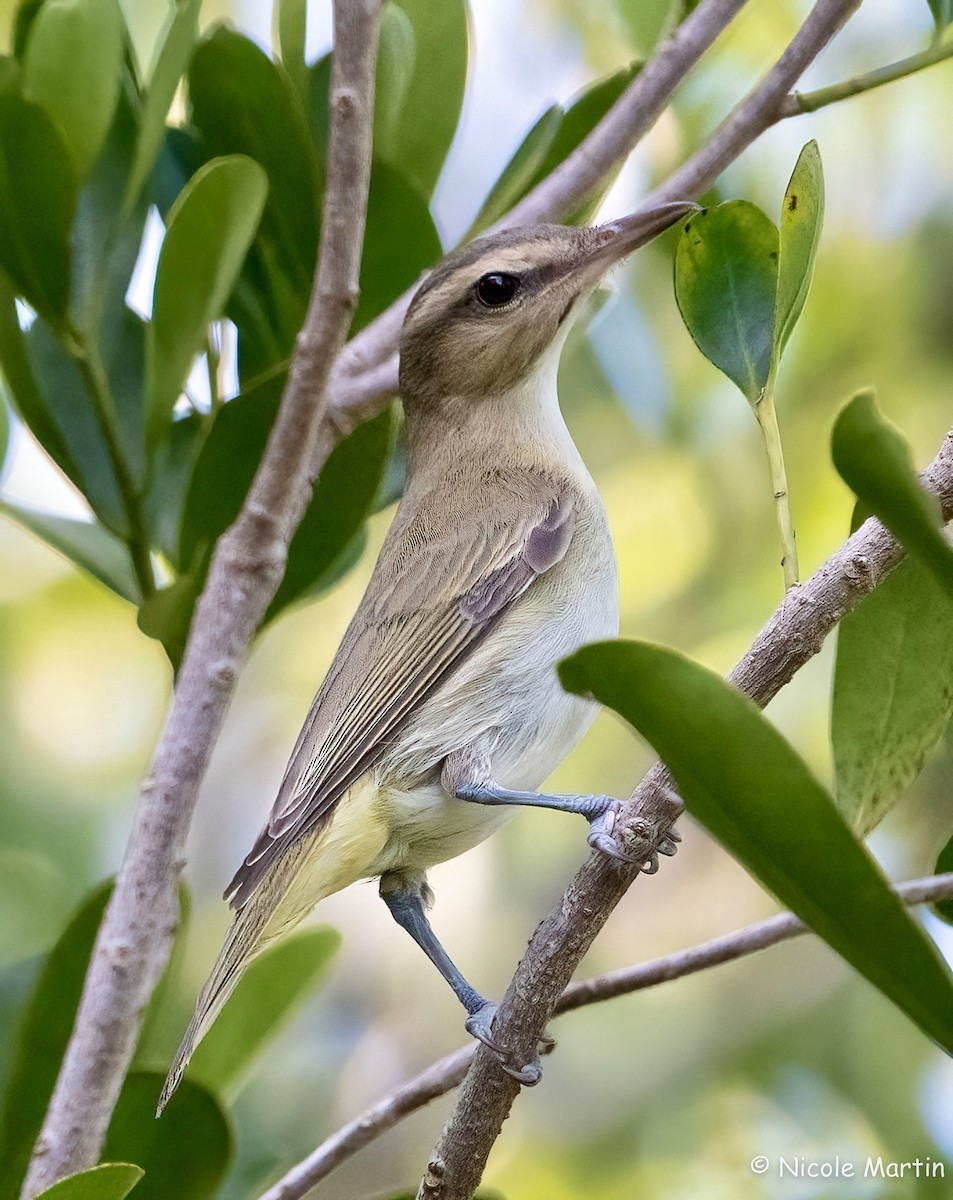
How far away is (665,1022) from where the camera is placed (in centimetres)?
384

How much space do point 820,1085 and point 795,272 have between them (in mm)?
2390

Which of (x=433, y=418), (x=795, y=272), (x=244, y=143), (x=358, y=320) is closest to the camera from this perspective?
(x=795, y=272)

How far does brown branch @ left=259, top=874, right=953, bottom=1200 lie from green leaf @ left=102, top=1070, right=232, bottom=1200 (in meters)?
0.07

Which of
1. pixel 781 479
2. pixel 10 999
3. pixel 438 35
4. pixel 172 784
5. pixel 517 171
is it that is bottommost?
pixel 10 999

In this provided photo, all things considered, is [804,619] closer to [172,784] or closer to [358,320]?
[172,784]

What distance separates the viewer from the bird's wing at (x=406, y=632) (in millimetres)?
2006

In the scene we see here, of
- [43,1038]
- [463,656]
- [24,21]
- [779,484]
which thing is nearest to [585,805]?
[463,656]

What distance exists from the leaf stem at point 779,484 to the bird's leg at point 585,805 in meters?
0.29

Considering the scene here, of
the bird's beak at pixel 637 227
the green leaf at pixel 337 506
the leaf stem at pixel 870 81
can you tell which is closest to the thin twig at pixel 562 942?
the green leaf at pixel 337 506

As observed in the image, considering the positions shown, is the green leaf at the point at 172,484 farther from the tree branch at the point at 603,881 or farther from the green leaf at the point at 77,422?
the tree branch at the point at 603,881

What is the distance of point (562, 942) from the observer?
1.39 metres

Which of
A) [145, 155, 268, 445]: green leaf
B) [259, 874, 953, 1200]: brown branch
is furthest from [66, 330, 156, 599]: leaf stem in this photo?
[259, 874, 953, 1200]: brown branch

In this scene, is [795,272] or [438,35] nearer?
[795,272]

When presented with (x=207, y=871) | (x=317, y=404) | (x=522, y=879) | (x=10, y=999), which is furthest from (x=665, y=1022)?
(x=317, y=404)
